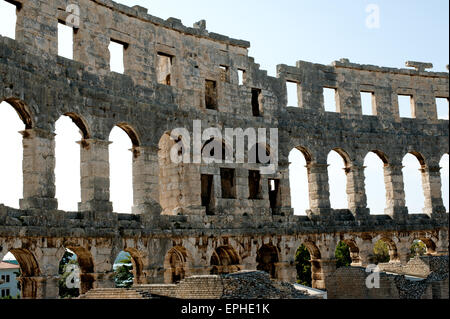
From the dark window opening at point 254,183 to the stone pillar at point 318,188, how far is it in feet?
7.71

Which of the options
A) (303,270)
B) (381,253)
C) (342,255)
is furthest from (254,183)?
(381,253)

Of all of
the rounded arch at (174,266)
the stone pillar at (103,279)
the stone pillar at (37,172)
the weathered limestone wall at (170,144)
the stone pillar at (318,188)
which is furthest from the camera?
the stone pillar at (318,188)

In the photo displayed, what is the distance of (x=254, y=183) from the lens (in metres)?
23.5

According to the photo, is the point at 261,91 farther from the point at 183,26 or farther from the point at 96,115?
the point at 96,115

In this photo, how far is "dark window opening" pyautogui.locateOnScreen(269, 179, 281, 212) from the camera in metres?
23.2

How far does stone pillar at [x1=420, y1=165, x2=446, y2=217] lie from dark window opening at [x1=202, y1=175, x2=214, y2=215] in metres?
10.4

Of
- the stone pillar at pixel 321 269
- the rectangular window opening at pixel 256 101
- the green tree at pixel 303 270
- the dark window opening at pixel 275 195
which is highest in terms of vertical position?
the rectangular window opening at pixel 256 101

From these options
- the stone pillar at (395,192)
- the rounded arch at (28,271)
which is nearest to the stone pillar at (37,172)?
the rounded arch at (28,271)

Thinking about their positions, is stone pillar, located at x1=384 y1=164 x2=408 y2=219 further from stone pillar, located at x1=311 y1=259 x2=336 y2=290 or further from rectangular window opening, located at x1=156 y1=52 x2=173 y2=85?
rectangular window opening, located at x1=156 y1=52 x2=173 y2=85

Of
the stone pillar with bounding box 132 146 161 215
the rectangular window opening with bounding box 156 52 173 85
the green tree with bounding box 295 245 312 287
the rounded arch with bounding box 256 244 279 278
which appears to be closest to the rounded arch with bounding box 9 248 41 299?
the stone pillar with bounding box 132 146 161 215

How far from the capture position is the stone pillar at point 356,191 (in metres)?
24.7

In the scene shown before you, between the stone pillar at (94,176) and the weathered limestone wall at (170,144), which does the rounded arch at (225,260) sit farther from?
the stone pillar at (94,176)

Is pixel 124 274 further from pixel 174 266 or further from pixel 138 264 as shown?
pixel 138 264

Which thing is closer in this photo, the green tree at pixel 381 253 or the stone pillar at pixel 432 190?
the stone pillar at pixel 432 190
